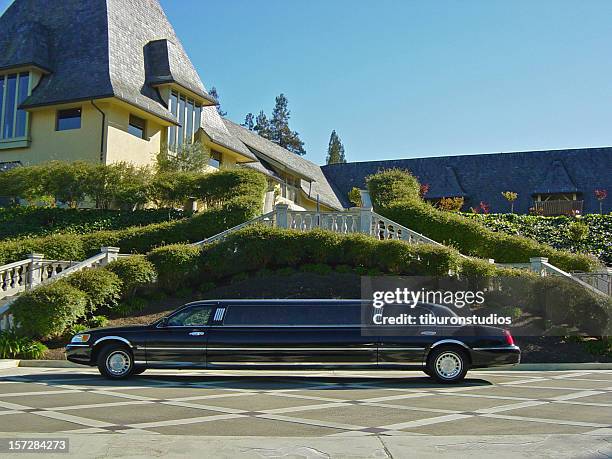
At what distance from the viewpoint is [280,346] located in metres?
12.6

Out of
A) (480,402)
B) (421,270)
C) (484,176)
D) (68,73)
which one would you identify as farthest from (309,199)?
(480,402)

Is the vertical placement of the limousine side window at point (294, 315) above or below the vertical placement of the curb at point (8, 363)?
above

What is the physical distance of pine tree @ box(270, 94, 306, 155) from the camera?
3639 inches

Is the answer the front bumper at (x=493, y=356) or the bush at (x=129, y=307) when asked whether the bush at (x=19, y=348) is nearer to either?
the bush at (x=129, y=307)

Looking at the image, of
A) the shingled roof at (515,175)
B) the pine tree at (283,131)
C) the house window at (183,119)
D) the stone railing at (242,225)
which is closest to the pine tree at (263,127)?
the pine tree at (283,131)

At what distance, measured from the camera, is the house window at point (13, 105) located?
1222 inches

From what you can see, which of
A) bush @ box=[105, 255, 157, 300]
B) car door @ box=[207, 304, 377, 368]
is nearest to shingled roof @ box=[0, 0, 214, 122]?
bush @ box=[105, 255, 157, 300]

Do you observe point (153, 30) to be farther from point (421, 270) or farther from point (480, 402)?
point (480, 402)

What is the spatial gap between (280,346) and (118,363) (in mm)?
3079

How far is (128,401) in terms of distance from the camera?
32.3 ft

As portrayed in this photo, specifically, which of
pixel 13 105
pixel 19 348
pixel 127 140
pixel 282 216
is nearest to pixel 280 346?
pixel 19 348

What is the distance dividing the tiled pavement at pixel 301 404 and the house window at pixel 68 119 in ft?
61.5

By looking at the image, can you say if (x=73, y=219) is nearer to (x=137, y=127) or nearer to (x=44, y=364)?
(x=137, y=127)

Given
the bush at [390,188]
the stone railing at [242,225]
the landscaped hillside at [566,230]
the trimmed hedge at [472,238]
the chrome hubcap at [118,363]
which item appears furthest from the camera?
the landscaped hillside at [566,230]
